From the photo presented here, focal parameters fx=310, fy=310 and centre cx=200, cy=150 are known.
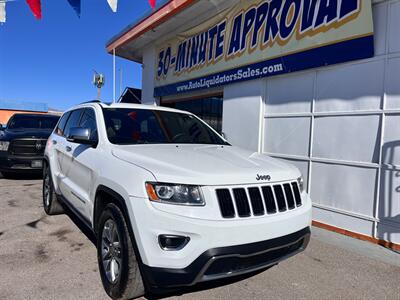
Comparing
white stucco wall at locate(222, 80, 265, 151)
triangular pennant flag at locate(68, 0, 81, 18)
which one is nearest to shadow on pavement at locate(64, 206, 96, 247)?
white stucco wall at locate(222, 80, 265, 151)

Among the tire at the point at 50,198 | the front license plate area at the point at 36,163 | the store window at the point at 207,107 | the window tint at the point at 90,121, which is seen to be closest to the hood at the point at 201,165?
the window tint at the point at 90,121

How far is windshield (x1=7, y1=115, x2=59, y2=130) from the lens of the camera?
31.1 feet

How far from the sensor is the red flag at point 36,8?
8422 mm

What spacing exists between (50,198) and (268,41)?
505cm

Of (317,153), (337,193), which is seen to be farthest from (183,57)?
(337,193)

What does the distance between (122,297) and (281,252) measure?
4.59 ft

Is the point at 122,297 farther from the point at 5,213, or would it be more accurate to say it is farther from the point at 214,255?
the point at 5,213

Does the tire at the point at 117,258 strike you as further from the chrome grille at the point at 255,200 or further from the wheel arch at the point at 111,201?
the chrome grille at the point at 255,200

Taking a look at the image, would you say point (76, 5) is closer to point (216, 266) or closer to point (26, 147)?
point (26, 147)

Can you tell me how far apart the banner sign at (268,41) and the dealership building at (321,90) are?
0.06 feet

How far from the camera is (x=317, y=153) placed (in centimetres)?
551

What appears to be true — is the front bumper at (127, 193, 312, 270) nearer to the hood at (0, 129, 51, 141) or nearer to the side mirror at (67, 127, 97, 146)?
the side mirror at (67, 127, 97, 146)

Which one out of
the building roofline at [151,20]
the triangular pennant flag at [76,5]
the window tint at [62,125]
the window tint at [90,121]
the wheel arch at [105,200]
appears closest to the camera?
the wheel arch at [105,200]

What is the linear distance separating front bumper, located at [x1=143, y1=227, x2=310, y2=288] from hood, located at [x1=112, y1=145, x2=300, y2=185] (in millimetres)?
517
